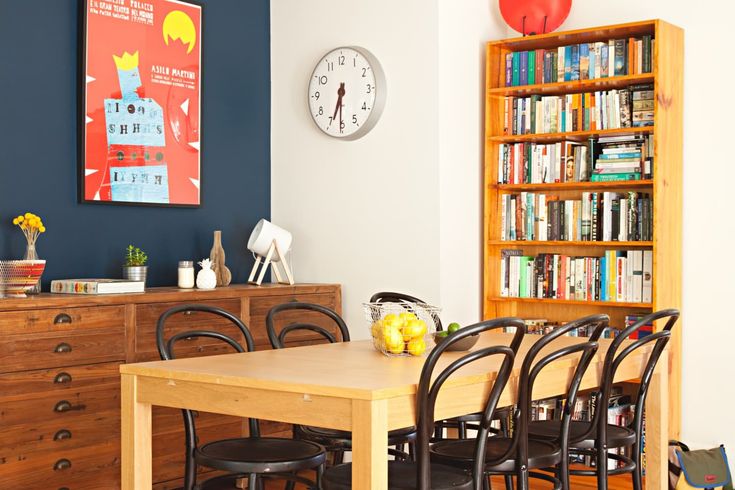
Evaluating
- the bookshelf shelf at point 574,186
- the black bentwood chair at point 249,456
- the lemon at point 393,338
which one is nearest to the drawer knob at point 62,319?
the black bentwood chair at point 249,456

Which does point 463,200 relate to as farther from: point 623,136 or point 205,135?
point 205,135

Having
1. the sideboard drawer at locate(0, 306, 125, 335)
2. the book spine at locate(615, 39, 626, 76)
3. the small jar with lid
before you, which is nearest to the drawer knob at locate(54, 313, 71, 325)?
the sideboard drawer at locate(0, 306, 125, 335)

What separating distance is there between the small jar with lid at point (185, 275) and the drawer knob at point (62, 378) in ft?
2.96

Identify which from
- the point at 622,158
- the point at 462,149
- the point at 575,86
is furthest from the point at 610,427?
the point at 575,86

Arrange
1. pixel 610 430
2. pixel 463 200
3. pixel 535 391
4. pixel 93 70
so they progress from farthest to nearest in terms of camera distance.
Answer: pixel 463 200
pixel 93 70
pixel 610 430
pixel 535 391

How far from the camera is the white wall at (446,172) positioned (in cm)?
486

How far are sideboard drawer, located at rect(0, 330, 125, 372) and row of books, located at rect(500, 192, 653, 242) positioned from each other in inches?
83.7

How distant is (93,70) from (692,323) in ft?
10.4

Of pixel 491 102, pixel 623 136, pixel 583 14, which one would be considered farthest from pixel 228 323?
pixel 583 14

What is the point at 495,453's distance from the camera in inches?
126

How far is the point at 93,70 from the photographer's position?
4652 millimetres

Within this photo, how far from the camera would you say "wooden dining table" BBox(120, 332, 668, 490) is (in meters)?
2.49

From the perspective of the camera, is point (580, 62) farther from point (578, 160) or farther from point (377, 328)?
point (377, 328)

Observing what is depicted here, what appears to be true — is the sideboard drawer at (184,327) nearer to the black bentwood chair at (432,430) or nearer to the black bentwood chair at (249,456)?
the black bentwood chair at (249,456)
